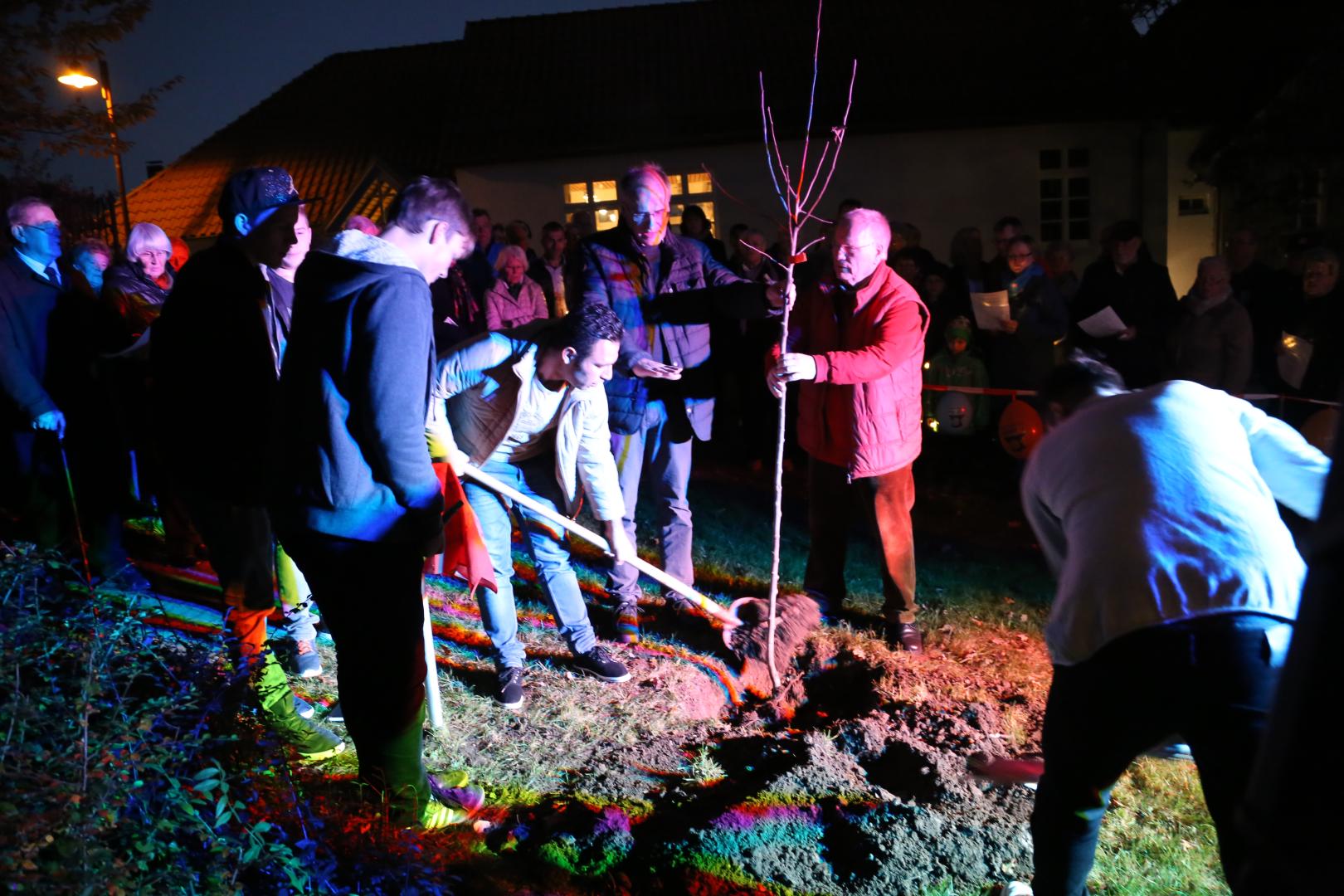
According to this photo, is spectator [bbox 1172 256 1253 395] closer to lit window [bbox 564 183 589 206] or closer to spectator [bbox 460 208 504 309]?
spectator [bbox 460 208 504 309]

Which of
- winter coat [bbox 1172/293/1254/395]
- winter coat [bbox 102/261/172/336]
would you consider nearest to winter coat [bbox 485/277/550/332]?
winter coat [bbox 102/261/172/336]

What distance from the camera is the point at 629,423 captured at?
519 centimetres

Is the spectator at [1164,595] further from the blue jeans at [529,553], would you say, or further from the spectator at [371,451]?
the blue jeans at [529,553]

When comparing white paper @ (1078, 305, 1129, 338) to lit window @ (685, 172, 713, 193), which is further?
lit window @ (685, 172, 713, 193)

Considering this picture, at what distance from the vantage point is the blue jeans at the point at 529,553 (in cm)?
433

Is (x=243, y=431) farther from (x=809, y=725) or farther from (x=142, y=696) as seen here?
(x=809, y=725)

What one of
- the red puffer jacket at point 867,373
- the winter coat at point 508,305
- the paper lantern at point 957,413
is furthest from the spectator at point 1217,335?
the winter coat at point 508,305

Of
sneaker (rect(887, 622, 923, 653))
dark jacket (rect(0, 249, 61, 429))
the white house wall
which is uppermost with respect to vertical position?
the white house wall

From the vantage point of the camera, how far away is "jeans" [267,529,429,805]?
287 centimetres

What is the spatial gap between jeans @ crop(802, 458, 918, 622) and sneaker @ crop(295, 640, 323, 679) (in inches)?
104

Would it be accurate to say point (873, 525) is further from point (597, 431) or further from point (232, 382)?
point (232, 382)

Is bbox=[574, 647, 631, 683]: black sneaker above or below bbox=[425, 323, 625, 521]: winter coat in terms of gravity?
below

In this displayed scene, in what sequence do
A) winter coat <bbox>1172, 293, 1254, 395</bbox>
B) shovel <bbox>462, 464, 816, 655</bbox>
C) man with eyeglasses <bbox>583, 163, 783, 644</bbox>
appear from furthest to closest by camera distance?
winter coat <bbox>1172, 293, 1254, 395</bbox>
man with eyeglasses <bbox>583, 163, 783, 644</bbox>
shovel <bbox>462, 464, 816, 655</bbox>

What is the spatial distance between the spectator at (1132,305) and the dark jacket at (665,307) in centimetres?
345
